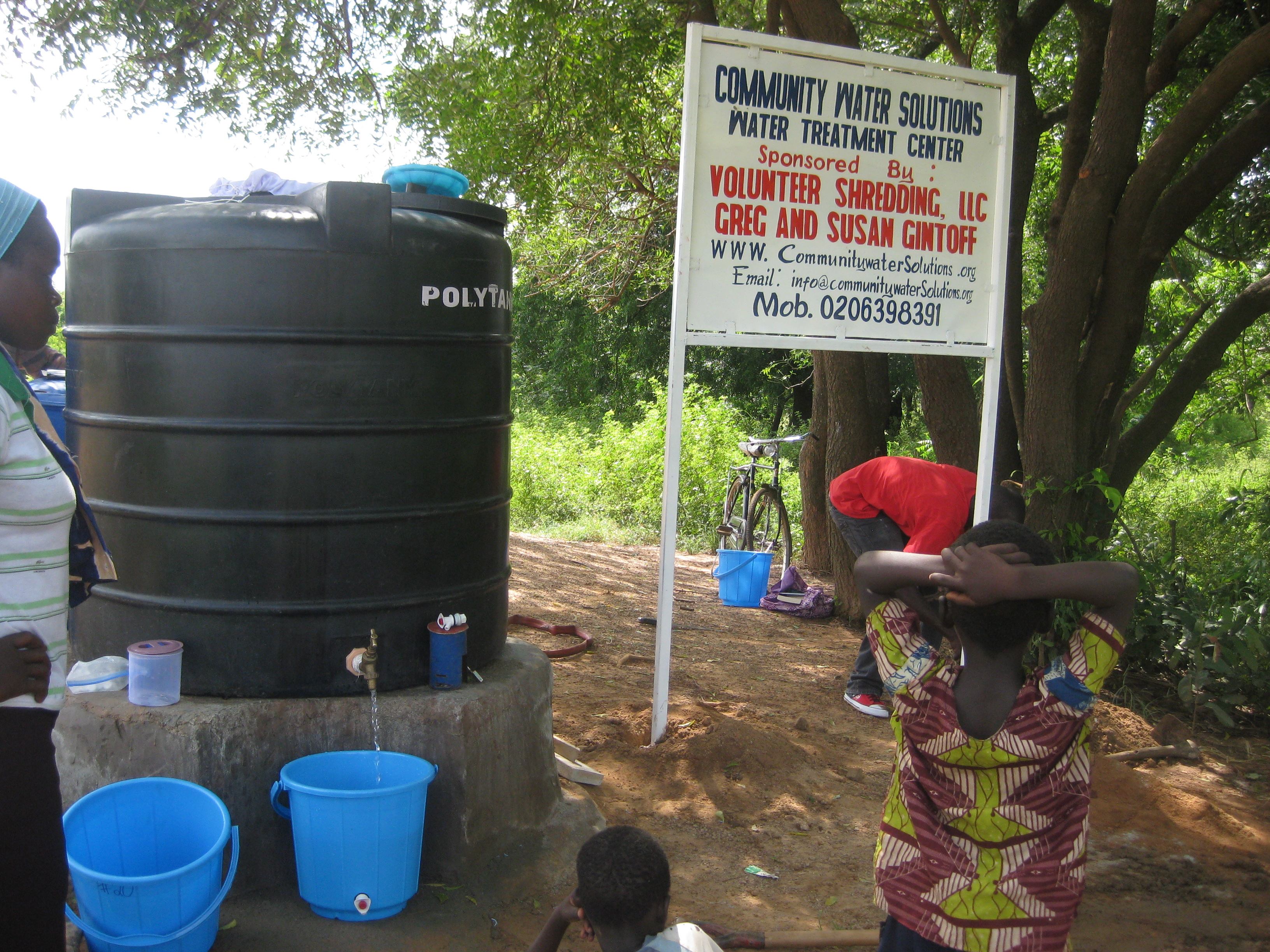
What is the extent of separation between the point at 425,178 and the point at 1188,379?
513cm

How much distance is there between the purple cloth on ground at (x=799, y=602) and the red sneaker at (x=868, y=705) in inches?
76.5

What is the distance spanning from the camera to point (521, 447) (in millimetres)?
14359

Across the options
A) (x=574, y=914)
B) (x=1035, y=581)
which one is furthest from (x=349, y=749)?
(x=1035, y=581)

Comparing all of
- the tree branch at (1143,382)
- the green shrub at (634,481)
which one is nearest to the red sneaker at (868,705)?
the tree branch at (1143,382)

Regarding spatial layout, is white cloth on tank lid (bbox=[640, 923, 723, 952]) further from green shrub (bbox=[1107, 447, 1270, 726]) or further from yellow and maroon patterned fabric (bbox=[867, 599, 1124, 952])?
green shrub (bbox=[1107, 447, 1270, 726])

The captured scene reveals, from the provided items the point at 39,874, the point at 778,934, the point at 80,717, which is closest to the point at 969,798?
the point at 778,934

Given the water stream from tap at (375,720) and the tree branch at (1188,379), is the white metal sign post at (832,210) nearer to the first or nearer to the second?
the water stream from tap at (375,720)

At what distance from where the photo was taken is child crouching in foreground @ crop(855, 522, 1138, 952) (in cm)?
173

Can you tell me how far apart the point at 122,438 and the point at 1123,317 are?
5.17 m

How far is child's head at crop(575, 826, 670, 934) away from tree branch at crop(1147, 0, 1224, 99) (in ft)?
18.4

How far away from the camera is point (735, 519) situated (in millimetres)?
9195

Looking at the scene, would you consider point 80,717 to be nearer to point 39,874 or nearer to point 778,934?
point 39,874

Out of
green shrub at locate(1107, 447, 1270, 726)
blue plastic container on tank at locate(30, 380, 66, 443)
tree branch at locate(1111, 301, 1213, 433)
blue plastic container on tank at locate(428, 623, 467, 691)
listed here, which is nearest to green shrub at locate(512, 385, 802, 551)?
tree branch at locate(1111, 301, 1213, 433)

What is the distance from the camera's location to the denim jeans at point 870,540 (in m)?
4.91
